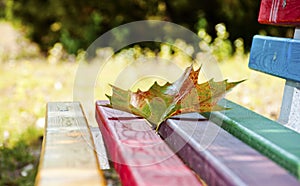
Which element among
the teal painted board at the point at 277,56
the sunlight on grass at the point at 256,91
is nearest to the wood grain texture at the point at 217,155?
the teal painted board at the point at 277,56

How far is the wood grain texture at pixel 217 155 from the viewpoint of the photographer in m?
0.85

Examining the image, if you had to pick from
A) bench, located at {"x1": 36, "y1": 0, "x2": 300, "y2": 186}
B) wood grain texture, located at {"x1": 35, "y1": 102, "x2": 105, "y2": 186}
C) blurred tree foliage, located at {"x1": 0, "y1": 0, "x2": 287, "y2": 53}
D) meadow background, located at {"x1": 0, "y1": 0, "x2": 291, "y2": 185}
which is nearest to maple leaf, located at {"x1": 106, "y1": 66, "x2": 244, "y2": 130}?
bench, located at {"x1": 36, "y1": 0, "x2": 300, "y2": 186}

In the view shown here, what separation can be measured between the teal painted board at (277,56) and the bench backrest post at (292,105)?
0.23 feet

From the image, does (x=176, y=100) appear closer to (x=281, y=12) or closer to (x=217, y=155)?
(x=217, y=155)

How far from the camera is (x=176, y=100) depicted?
140 cm

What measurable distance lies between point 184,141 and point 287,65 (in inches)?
25.1

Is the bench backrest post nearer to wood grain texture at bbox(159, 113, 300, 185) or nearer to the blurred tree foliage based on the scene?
wood grain texture at bbox(159, 113, 300, 185)

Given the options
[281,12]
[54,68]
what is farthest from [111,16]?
[281,12]

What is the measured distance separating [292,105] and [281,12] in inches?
12.7

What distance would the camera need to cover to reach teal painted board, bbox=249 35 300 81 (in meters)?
1.58

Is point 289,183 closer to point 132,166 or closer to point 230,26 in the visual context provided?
point 132,166

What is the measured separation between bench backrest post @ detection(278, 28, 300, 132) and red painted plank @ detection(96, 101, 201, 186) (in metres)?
0.60

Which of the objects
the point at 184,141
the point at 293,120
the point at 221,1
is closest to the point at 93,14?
the point at 221,1

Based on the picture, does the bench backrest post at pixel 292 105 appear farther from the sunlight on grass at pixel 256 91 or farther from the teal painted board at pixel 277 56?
the sunlight on grass at pixel 256 91
